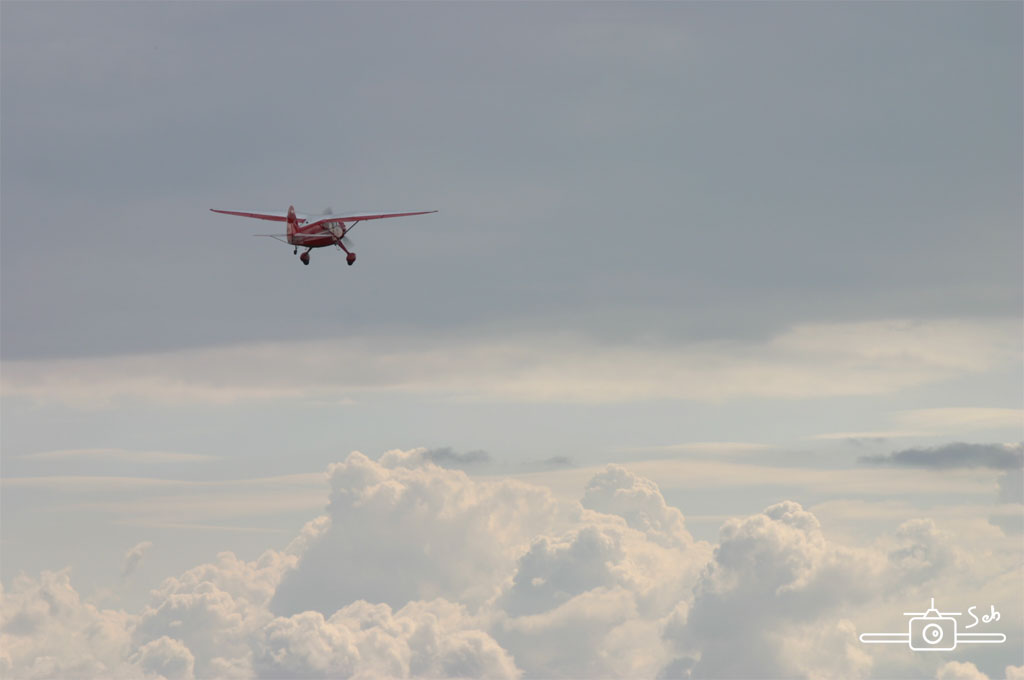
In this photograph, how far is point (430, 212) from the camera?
429 feet

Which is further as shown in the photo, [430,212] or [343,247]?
[343,247]

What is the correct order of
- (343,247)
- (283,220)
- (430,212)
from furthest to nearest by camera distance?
1. (283,220)
2. (343,247)
3. (430,212)

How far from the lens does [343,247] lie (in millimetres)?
141500

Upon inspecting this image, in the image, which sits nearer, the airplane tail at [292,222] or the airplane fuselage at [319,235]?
the airplane fuselage at [319,235]

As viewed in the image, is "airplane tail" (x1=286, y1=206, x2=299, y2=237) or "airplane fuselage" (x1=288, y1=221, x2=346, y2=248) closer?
"airplane fuselage" (x1=288, y1=221, x2=346, y2=248)

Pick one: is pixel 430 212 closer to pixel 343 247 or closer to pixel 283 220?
pixel 343 247

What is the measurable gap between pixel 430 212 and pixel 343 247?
53.8 ft

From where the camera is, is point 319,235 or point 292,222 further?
point 292,222

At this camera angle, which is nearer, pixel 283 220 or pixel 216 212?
pixel 216 212

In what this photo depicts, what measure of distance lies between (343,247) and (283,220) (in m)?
23.3

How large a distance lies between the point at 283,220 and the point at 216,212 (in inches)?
638

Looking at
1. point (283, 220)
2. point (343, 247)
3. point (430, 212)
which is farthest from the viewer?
point (283, 220)

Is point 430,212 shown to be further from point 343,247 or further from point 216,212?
point 216,212

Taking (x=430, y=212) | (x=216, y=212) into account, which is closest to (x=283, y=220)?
(x=216, y=212)
